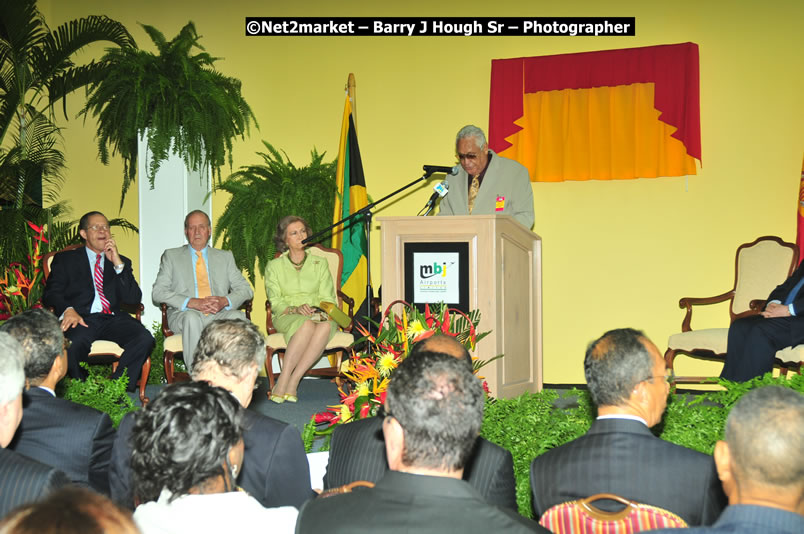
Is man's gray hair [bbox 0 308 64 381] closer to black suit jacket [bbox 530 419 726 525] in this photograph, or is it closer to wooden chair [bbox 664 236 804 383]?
black suit jacket [bbox 530 419 726 525]

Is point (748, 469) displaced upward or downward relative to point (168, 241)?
downward

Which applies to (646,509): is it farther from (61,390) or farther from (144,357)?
(144,357)

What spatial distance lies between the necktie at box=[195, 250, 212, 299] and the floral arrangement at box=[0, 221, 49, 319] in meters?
1.16

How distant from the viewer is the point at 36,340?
2.45m

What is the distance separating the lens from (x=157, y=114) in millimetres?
6891

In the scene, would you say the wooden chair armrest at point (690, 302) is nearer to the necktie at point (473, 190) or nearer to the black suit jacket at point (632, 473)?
the necktie at point (473, 190)

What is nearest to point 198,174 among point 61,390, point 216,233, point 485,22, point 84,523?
point 216,233

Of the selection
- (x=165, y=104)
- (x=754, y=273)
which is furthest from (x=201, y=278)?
(x=754, y=273)

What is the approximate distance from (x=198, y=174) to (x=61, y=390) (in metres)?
3.78

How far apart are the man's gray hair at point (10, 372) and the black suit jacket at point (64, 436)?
502 millimetres

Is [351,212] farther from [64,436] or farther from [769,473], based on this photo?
[769,473]

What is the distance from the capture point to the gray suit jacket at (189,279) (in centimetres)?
611

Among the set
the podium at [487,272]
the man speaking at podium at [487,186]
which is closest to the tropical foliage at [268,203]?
the man speaking at podium at [487,186]

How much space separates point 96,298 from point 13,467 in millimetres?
4395
